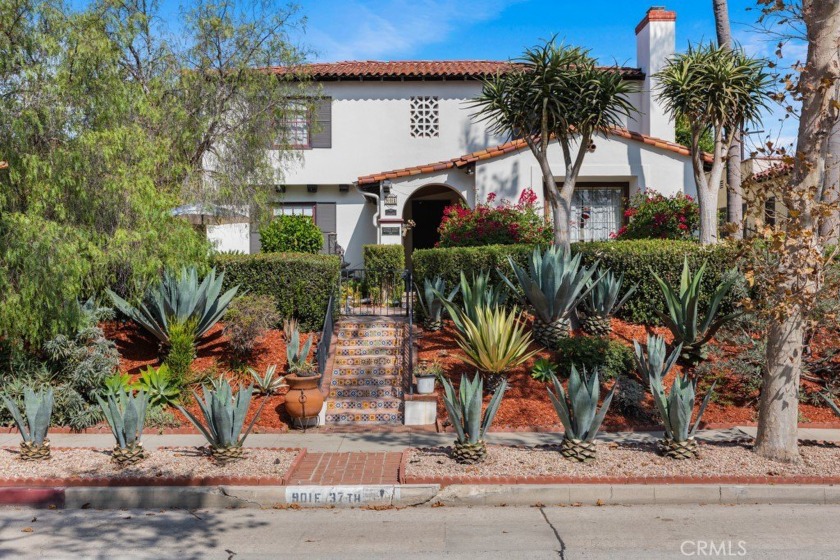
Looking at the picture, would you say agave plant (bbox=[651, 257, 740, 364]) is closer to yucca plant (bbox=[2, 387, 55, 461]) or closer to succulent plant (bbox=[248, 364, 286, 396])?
succulent plant (bbox=[248, 364, 286, 396])

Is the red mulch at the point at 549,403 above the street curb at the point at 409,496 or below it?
above

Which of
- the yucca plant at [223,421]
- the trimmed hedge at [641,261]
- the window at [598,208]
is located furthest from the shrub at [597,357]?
the window at [598,208]

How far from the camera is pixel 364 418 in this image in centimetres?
1079

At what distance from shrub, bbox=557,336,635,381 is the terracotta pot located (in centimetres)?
381

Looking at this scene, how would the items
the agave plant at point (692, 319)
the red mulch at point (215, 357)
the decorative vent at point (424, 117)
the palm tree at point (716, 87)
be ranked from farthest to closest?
the decorative vent at point (424, 117) < the palm tree at point (716, 87) < the agave plant at point (692, 319) < the red mulch at point (215, 357)

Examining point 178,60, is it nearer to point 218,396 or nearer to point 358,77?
point 358,77

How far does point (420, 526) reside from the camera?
6.93 metres

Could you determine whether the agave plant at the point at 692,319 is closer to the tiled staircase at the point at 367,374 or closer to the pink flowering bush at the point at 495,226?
the tiled staircase at the point at 367,374

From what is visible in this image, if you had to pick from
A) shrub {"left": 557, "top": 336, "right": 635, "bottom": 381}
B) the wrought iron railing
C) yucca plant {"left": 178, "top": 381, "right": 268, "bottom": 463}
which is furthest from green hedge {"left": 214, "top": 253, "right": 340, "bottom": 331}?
yucca plant {"left": 178, "top": 381, "right": 268, "bottom": 463}

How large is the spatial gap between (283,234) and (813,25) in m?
11.8

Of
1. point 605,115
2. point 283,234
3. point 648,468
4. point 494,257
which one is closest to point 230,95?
point 283,234

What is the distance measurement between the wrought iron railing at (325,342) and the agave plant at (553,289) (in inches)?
122

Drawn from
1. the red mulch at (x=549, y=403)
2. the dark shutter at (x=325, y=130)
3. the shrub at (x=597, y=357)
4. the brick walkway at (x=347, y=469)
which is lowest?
the brick walkway at (x=347, y=469)

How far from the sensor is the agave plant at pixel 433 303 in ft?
43.4
